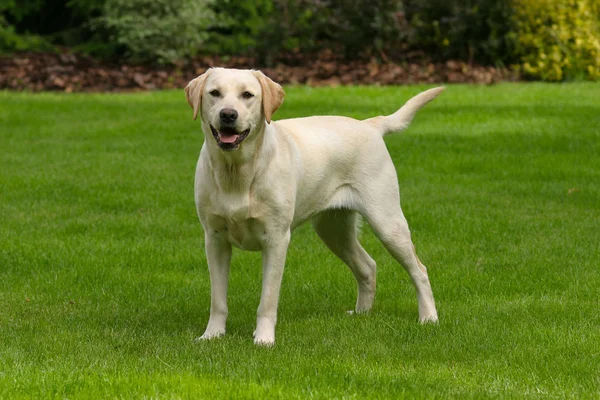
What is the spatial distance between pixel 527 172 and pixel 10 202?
5024 millimetres

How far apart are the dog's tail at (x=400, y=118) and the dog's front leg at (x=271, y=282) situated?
118 cm

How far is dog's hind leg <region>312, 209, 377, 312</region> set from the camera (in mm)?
6508

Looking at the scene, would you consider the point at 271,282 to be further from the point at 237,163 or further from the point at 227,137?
the point at 227,137

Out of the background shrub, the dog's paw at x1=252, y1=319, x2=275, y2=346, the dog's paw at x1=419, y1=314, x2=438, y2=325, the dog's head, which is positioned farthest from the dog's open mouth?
the background shrub

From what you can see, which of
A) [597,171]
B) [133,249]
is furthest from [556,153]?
[133,249]

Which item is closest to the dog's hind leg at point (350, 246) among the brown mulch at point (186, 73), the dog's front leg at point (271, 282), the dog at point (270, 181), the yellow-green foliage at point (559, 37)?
the dog at point (270, 181)

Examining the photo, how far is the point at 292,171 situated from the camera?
5.76 m

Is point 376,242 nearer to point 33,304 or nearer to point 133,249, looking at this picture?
point 133,249

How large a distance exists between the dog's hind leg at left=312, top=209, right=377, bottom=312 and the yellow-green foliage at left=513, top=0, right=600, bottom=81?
10.9 metres

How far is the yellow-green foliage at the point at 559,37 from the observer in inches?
652

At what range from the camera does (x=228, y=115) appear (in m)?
5.29

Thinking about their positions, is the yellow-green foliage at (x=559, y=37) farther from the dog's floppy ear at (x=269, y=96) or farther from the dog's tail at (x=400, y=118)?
the dog's floppy ear at (x=269, y=96)

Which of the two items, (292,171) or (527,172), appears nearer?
(292,171)

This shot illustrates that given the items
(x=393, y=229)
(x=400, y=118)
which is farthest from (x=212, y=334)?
(x=400, y=118)
